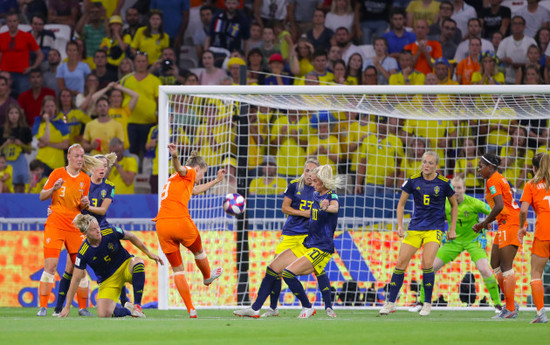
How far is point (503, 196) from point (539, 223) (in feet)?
5.31

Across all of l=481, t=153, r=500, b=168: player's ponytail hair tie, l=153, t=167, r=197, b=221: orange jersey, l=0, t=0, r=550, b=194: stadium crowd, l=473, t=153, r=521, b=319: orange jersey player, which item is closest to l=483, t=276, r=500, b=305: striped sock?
l=473, t=153, r=521, b=319: orange jersey player

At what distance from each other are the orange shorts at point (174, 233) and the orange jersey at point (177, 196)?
0.27 feet

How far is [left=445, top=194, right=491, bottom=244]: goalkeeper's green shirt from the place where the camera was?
1391 cm

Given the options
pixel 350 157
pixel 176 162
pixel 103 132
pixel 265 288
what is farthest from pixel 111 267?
pixel 103 132

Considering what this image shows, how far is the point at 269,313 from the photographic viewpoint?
12.8 meters

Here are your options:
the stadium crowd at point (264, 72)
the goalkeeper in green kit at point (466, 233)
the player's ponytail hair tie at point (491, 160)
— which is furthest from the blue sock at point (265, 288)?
the stadium crowd at point (264, 72)

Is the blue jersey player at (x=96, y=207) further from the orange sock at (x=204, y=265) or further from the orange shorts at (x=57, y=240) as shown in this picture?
the orange sock at (x=204, y=265)

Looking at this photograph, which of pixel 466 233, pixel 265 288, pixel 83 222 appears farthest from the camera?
pixel 466 233

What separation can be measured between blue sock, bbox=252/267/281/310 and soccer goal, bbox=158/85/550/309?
298 centimetres

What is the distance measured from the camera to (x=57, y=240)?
44.0ft

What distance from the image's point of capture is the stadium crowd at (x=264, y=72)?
16.6 metres

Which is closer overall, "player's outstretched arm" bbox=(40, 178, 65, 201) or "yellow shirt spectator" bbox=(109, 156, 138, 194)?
"player's outstretched arm" bbox=(40, 178, 65, 201)

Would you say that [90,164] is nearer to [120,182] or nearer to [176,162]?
[176,162]

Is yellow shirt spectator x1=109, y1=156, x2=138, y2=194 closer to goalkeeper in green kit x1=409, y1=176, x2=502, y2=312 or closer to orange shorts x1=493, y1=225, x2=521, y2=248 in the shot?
goalkeeper in green kit x1=409, y1=176, x2=502, y2=312
